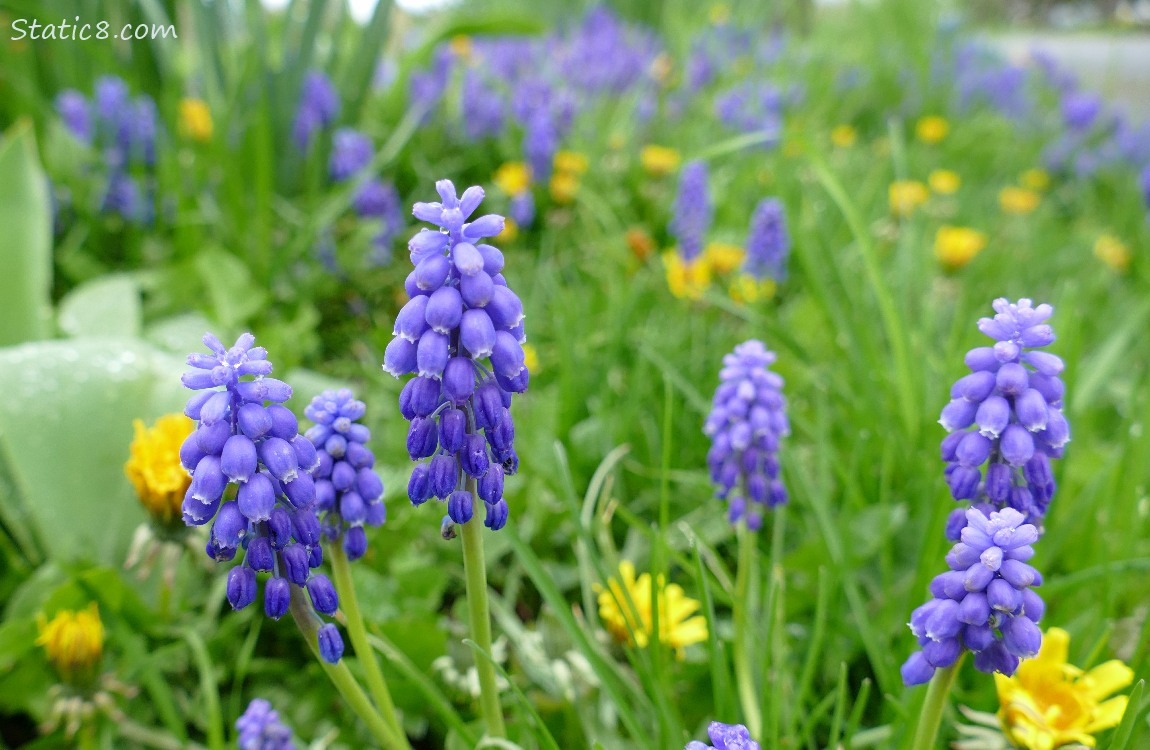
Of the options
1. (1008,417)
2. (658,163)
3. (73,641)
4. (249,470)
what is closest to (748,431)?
(1008,417)

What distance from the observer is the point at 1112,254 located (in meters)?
4.66

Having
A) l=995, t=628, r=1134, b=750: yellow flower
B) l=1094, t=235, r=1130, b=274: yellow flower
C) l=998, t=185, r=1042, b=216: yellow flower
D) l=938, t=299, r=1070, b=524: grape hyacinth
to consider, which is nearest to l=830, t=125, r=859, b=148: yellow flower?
l=998, t=185, r=1042, b=216: yellow flower

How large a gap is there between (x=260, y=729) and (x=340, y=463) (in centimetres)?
52

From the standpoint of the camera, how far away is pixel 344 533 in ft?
4.89

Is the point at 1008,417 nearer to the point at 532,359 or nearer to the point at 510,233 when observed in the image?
the point at 532,359

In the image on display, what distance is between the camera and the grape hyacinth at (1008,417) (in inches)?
52.2

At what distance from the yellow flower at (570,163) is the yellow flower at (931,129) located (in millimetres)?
3181

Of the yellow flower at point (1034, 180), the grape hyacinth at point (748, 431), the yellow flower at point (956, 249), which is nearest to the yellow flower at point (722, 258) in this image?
the yellow flower at point (956, 249)

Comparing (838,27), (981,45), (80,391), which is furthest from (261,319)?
(838,27)

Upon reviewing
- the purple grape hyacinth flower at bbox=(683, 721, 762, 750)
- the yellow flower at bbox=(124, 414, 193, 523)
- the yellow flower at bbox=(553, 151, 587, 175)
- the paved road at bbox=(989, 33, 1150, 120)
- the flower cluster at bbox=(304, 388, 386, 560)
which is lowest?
the purple grape hyacinth flower at bbox=(683, 721, 762, 750)

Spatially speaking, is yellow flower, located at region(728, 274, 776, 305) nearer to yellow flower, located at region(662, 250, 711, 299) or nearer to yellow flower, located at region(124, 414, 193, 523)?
yellow flower, located at region(662, 250, 711, 299)

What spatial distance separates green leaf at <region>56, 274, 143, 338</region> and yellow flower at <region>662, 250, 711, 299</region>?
190 cm

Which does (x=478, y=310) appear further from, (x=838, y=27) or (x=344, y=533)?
(x=838, y=27)

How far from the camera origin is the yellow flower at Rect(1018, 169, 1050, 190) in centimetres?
608
